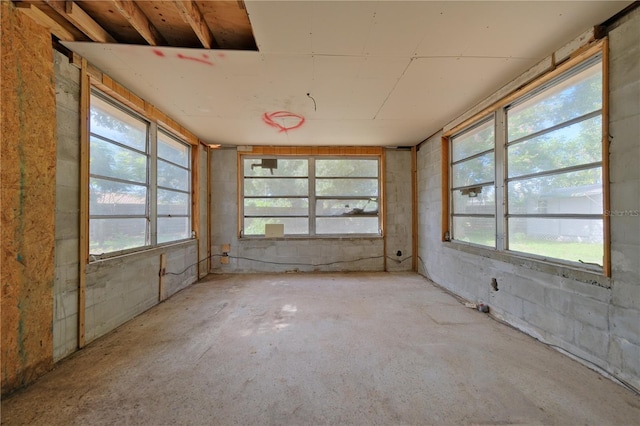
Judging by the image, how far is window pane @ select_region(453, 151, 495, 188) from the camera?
3104 millimetres

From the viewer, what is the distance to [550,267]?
2.19 metres

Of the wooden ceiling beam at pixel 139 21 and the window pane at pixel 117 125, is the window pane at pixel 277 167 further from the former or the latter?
the wooden ceiling beam at pixel 139 21

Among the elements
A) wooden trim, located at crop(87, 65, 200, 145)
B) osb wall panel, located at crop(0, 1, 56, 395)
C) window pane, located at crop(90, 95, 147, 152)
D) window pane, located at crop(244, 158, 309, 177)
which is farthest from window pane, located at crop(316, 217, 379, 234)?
osb wall panel, located at crop(0, 1, 56, 395)

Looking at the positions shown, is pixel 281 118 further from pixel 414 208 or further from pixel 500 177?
pixel 414 208

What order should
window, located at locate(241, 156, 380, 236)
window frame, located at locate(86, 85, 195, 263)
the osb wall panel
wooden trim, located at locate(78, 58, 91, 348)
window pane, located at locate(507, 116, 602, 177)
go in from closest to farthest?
1. the osb wall panel
2. window pane, located at locate(507, 116, 602, 177)
3. wooden trim, located at locate(78, 58, 91, 348)
4. window frame, located at locate(86, 85, 195, 263)
5. window, located at locate(241, 156, 380, 236)

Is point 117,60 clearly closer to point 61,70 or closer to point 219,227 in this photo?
point 61,70

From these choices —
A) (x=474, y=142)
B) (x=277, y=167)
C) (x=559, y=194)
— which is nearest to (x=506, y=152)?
(x=474, y=142)

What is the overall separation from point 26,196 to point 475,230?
15.2ft

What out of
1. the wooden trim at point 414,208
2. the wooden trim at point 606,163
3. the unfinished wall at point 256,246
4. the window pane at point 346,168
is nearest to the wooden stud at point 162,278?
the unfinished wall at point 256,246

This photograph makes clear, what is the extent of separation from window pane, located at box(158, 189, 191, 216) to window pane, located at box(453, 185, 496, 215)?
14.8ft

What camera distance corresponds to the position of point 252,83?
2.56 metres

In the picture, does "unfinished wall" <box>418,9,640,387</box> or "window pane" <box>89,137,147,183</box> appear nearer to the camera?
"unfinished wall" <box>418,9,640,387</box>

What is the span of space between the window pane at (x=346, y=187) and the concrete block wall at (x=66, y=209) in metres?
3.69

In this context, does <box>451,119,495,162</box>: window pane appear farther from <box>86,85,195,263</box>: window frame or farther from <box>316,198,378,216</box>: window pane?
<box>86,85,195,263</box>: window frame
